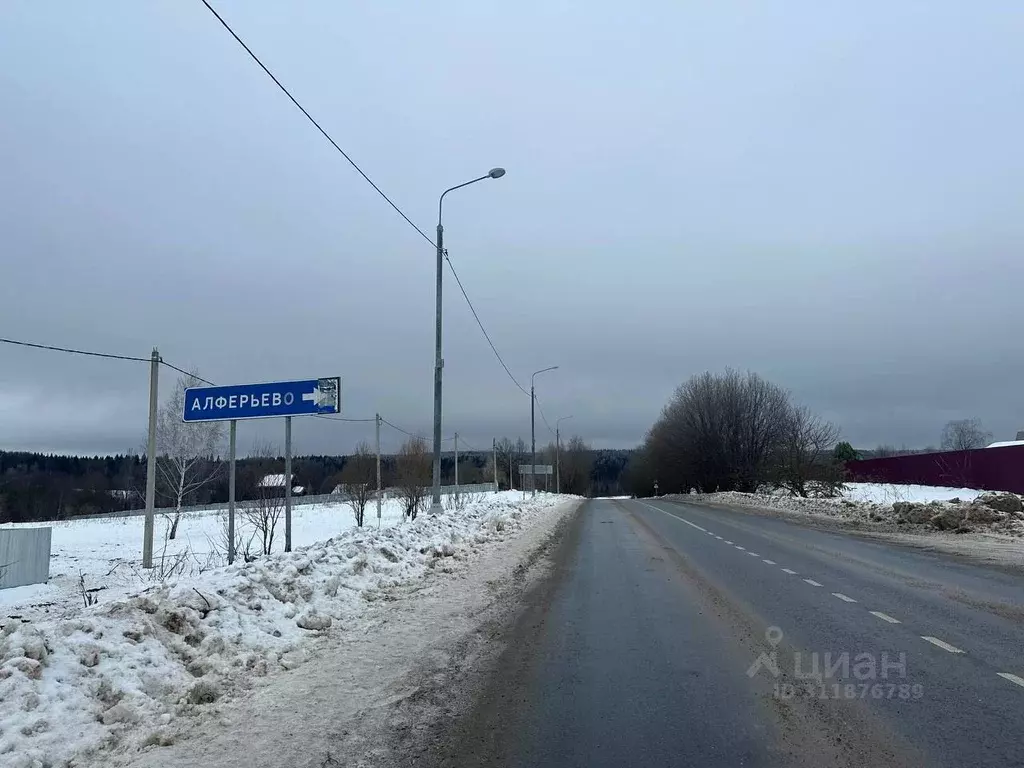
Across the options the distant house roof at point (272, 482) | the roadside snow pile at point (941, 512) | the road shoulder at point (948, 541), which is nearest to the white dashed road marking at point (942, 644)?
the road shoulder at point (948, 541)

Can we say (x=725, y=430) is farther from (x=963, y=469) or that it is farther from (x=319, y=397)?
(x=319, y=397)

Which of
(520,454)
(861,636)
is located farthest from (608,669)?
(520,454)

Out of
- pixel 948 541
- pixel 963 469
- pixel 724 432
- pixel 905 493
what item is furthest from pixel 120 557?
pixel 724 432

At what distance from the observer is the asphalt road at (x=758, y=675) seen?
15.5ft

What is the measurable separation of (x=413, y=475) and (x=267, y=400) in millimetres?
18135

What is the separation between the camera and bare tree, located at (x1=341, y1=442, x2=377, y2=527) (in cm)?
2805

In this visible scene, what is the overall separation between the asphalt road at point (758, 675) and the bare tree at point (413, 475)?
17929 mm

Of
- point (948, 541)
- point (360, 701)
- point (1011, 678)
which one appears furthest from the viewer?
point (948, 541)

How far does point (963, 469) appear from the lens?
35469mm

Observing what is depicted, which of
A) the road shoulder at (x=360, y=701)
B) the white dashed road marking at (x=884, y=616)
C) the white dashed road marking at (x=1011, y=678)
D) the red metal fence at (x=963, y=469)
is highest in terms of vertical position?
the red metal fence at (x=963, y=469)

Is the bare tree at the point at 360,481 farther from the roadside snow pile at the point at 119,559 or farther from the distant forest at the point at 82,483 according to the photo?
the distant forest at the point at 82,483

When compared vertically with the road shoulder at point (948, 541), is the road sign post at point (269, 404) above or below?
above

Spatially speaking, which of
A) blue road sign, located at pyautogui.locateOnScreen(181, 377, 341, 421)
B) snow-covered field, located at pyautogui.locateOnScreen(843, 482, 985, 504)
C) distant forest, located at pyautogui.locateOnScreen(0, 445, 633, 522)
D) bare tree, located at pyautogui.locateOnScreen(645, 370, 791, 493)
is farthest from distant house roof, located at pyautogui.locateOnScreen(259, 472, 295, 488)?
bare tree, located at pyautogui.locateOnScreen(645, 370, 791, 493)

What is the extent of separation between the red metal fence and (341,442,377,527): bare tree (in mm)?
28703
